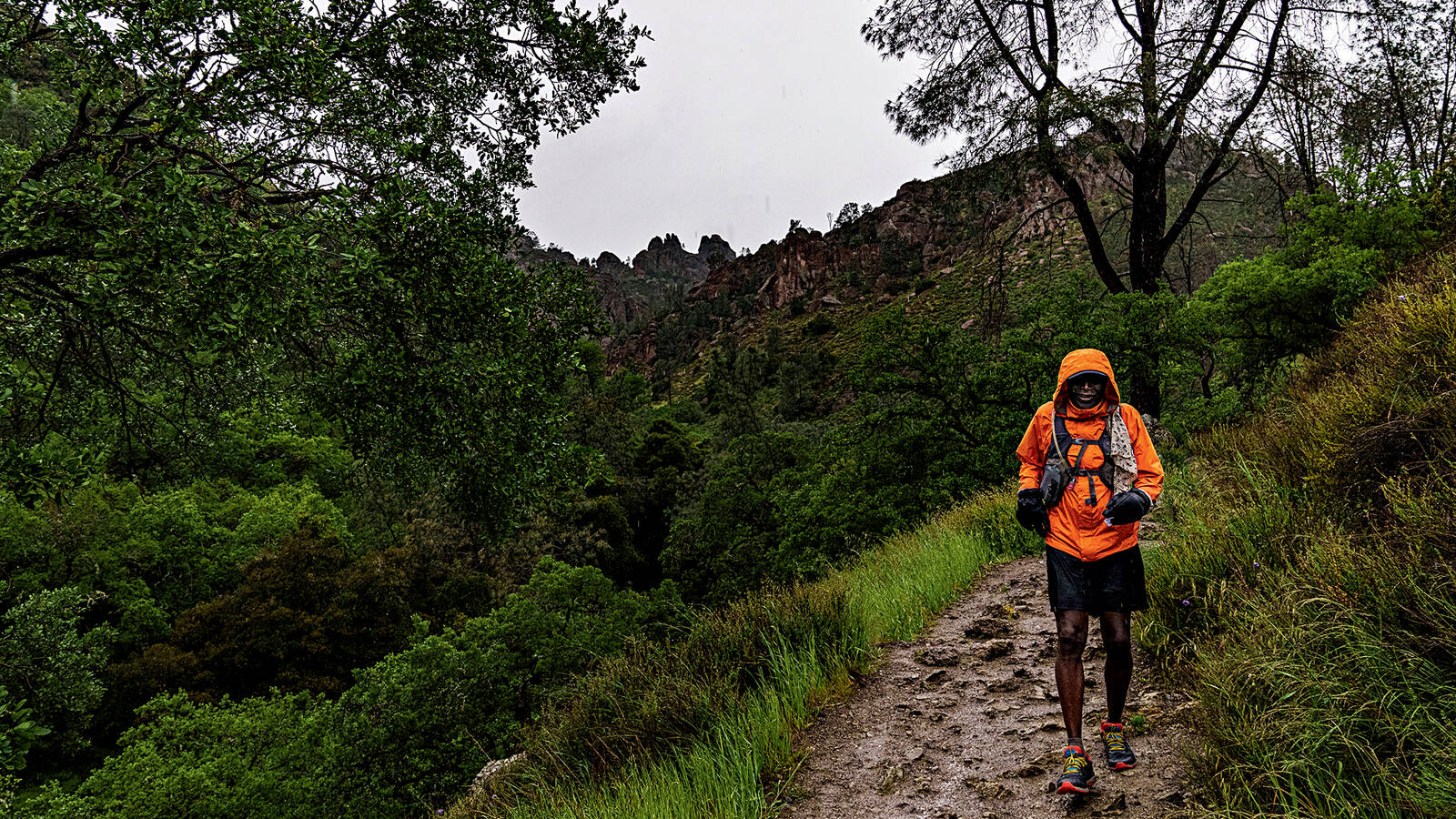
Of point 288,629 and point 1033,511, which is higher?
point 1033,511

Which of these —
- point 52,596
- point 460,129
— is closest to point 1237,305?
point 460,129

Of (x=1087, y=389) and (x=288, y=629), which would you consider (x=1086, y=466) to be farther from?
(x=288, y=629)

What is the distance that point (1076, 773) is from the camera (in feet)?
8.93

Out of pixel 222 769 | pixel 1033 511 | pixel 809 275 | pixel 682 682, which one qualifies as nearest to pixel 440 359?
pixel 682 682

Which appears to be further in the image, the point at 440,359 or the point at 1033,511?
the point at 440,359

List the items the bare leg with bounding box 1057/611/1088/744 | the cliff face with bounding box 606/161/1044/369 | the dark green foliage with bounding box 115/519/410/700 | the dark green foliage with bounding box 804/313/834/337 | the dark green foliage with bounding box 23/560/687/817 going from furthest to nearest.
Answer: the cliff face with bounding box 606/161/1044/369 < the dark green foliage with bounding box 804/313/834/337 < the dark green foliage with bounding box 115/519/410/700 < the dark green foliage with bounding box 23/560/687/817 < the bare leg with bounding box 1057/611/1088/744

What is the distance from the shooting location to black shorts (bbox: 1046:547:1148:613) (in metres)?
2.92

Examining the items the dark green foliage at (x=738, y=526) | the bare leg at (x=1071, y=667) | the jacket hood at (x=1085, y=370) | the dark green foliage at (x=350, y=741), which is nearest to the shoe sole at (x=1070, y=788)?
the bare leg at (x=1071, y=667)

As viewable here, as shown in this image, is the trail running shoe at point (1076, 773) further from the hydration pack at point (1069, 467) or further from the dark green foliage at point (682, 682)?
the dark green foliage at point (682, 682)

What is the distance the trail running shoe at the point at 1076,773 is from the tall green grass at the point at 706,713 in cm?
135

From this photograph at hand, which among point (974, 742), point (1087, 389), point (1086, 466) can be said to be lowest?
point (974, 742)

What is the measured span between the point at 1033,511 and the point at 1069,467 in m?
0.27

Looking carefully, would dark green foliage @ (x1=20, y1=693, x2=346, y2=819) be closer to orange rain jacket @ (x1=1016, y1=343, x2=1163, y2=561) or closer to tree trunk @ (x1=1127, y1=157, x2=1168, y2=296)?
orange rain jacket @ (x1=1016, y1=343, x2=1163, y2=561)

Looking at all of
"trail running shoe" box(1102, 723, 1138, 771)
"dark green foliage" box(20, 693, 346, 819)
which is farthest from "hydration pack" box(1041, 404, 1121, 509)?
"dark green foliage" box(20, 693, 346, 819)
